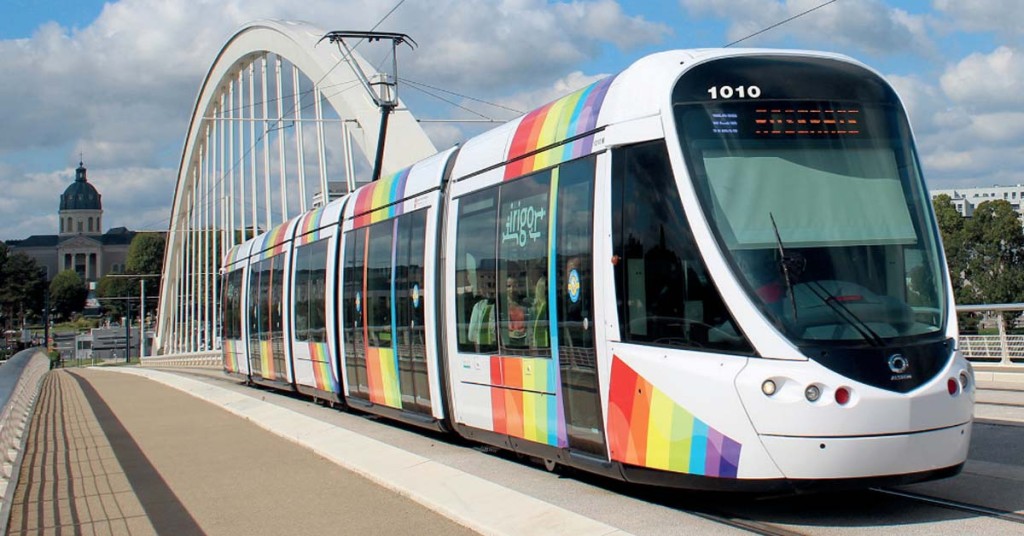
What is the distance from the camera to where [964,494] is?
26.5ft

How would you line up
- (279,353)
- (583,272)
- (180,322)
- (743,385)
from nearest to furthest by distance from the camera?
(743,385)
(583,272)
(279,353)
(180,322)

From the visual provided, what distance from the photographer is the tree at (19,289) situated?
129 metres

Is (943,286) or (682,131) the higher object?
(682,131)

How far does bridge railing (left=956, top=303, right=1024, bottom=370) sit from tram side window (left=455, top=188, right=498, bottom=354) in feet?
28.2

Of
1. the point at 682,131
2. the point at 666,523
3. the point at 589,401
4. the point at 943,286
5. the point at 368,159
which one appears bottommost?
the point at 666,523

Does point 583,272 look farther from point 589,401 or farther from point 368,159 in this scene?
point 368,159

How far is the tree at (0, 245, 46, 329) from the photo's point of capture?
423ft

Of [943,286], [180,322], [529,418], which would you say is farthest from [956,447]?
[180,322]

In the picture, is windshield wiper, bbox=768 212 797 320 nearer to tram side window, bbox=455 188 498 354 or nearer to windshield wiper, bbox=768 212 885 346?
windshield wiper, bbox=768 212 885 346

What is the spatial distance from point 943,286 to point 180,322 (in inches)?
2836

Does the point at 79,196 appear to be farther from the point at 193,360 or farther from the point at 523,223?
the point at 523,223

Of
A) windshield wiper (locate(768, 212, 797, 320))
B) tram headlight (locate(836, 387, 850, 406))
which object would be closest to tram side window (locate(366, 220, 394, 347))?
windshield wiper (locate(768, 212, 797, 320))

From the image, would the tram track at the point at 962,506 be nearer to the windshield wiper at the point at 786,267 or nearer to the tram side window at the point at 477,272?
the windshield wiper at the point at 786,267

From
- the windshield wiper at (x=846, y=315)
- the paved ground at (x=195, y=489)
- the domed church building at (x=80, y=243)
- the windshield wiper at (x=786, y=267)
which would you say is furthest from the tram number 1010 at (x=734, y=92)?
the domed church building at (x=80, y=243)
